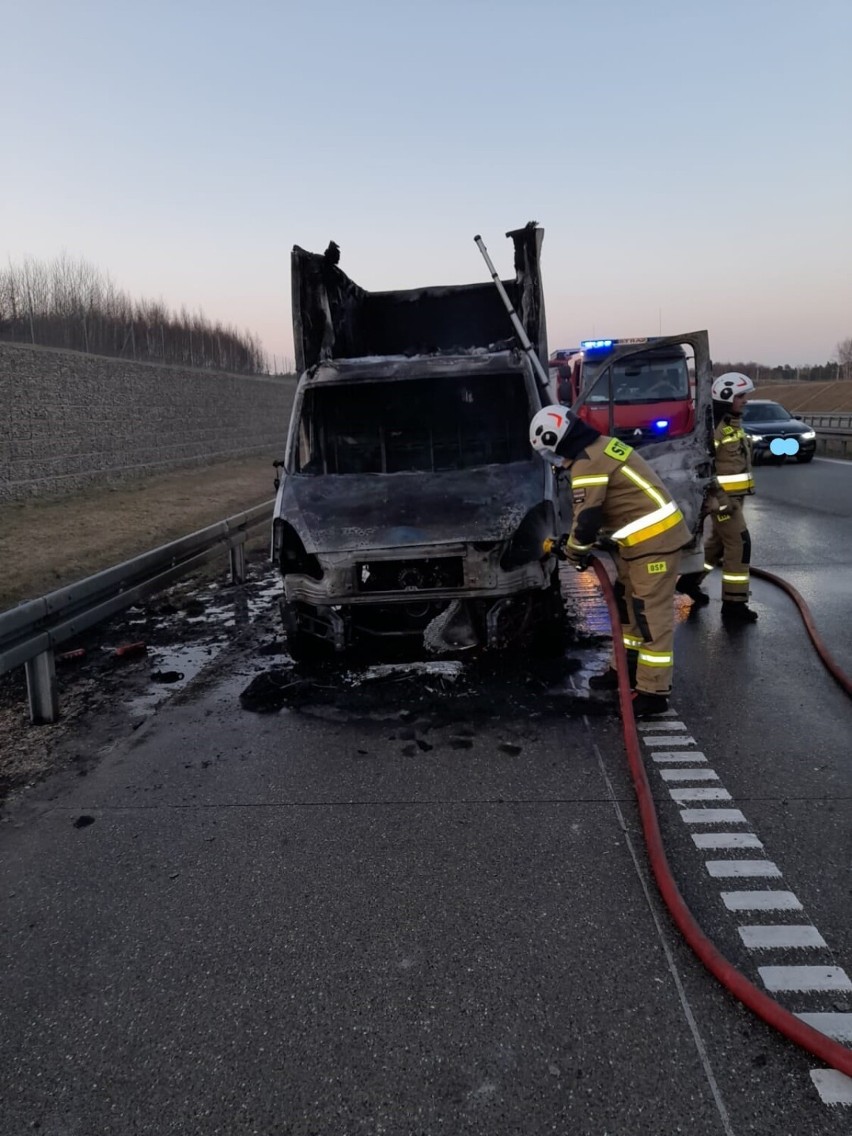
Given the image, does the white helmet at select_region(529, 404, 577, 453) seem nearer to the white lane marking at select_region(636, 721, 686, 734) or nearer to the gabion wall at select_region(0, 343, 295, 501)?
the white lane marking at select_region(636, 721, 686, 734)

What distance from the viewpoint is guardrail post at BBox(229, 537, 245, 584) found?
8828 mm

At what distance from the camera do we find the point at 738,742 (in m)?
4.29

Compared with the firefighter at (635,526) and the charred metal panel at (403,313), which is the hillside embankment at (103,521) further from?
the firefighter at (635,526)

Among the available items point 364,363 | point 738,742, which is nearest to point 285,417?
point 364,363

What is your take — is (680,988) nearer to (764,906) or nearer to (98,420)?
(764,906)

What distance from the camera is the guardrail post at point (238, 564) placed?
8828 millimetres

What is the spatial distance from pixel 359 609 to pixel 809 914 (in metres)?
3.27

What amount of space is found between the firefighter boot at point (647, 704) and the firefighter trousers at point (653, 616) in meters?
0.03

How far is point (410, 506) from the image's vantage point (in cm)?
550

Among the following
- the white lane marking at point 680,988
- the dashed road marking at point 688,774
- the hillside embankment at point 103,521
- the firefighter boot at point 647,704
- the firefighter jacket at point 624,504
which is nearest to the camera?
the white lane marking at point 680,988

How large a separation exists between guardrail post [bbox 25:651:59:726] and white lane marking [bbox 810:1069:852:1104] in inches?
168

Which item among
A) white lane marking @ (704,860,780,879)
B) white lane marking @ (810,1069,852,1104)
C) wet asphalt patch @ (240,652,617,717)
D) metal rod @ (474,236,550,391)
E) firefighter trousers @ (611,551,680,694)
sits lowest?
white lane marking @ (810,1069,852,1104)

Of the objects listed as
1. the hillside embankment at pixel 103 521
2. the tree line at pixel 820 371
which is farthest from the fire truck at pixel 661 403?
the tree line at pixel 820 371

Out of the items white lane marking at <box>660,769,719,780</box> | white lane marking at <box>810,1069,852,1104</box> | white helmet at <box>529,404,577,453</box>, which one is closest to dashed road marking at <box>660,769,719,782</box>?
white lane marking at <box>660,769,719,780</box>
